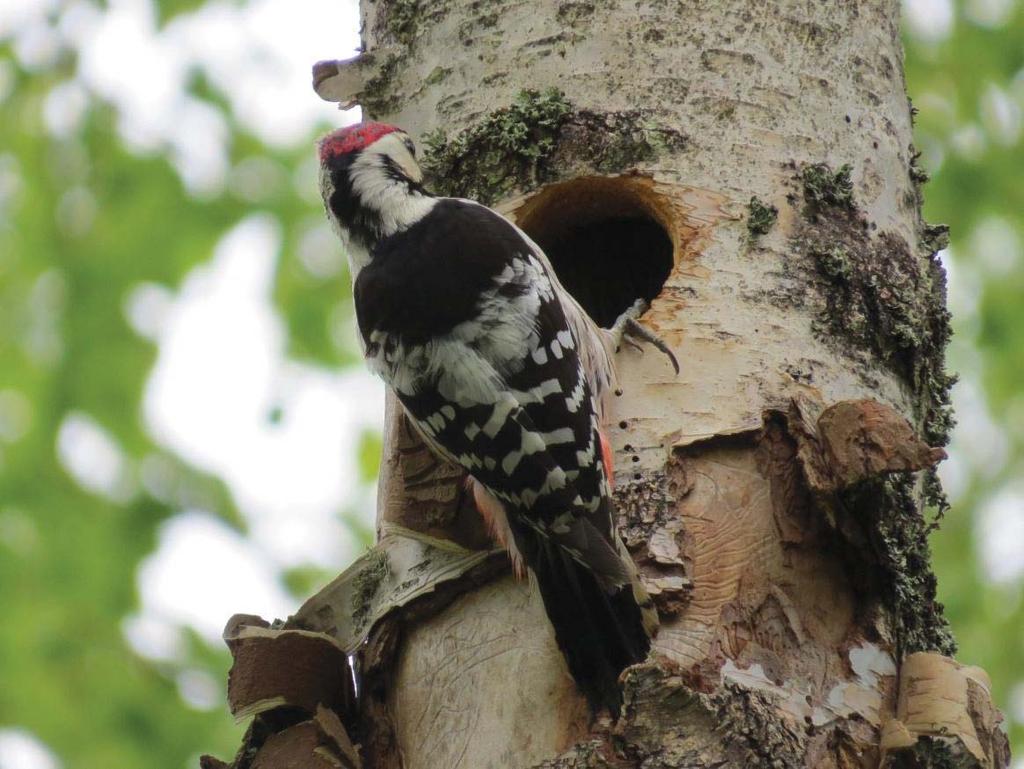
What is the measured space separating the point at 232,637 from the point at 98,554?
3457 millimetres

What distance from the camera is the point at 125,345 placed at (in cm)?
609

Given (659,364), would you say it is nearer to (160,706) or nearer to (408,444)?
(408,444)

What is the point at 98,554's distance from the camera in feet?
19.9

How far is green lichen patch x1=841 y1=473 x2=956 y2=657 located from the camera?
2771 mm

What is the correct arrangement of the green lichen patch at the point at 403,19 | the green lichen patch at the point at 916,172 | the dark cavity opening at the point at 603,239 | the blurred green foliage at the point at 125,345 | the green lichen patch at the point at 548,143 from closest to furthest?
1. the green lichen patch at the point at 548,143
2. the dark cavity opening at the point at 603,239
3. the green lichen patch at the point at 916,172
4. the green lichen patch at the point at 403,19
5. the blurred green foliage at the point at 125,345

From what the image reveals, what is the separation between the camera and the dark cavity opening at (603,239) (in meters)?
3.36

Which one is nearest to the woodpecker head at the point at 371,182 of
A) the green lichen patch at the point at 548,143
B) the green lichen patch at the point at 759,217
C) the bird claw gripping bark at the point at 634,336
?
the green lichen patch at the point at 548,143

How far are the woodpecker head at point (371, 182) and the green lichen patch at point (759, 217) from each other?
0.89 metres

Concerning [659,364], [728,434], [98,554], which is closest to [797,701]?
[728,434]

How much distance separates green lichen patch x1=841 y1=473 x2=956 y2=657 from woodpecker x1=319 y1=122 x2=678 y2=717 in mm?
548

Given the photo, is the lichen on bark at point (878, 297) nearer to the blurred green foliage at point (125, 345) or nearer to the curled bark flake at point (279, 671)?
the curled bark flake at point (279, 671)

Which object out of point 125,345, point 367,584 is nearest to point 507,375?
point 367,584

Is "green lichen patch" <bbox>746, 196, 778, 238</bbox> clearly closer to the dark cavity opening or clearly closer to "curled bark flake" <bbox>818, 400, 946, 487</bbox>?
the dark cavity opening

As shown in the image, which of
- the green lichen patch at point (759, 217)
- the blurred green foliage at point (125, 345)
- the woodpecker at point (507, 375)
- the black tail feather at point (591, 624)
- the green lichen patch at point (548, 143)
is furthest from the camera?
the blurred green foliage at point (125, 345)
